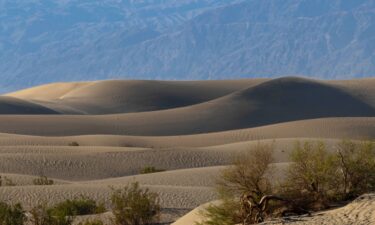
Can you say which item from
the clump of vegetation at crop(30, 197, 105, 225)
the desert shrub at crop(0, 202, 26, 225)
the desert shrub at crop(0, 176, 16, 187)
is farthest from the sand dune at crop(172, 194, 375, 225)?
the desert shrub at crop(0, 176, 16, 187)

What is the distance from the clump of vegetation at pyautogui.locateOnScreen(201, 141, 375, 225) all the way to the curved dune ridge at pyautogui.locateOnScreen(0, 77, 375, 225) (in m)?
1.32

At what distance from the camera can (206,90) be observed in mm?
91188

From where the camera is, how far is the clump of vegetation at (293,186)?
13.0 meters

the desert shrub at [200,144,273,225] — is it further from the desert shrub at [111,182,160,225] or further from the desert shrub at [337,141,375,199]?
the desert shrub at [111,182,160,225]

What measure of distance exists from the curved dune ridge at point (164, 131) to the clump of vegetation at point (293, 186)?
4.33ft

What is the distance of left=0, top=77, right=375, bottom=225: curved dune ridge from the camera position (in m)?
24.8

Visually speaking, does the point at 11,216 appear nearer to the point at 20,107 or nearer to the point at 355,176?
the point at 355,176

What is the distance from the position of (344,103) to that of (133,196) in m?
63.4

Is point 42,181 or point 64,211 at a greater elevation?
point 42,181

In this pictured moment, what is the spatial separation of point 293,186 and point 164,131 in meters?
46.7

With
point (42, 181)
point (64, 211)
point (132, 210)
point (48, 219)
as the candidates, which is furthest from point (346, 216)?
point (42, 181)

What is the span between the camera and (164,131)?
198 feet

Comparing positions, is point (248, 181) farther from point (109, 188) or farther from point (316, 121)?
point (316, 121)

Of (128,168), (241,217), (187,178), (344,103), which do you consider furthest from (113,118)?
(241,217)
